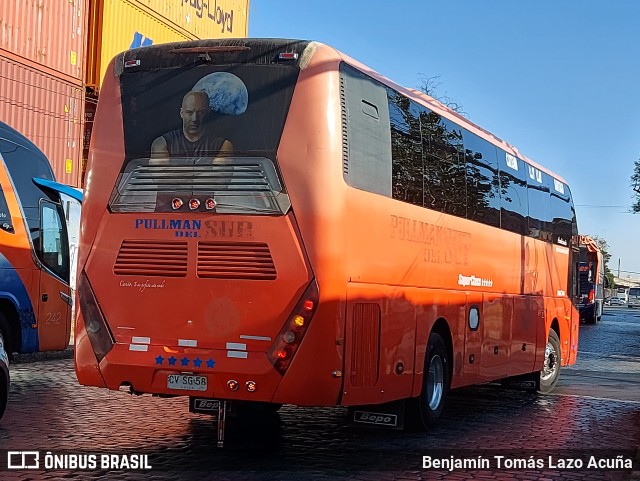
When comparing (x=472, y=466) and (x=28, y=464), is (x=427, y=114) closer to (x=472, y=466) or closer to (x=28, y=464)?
(x=472, y=466)

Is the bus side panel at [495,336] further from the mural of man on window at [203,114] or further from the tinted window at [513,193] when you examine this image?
the mural of man on window at [203,114]

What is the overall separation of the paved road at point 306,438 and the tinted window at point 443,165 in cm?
249

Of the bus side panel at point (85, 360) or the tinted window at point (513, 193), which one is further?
the tinted window at point (513, 193)

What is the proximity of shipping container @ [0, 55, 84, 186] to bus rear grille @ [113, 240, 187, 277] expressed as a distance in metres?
13.1

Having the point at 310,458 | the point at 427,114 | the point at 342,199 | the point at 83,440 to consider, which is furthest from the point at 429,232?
the point at 83,440

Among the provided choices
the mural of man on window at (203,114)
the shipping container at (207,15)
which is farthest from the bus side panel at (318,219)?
the shipping container at (207,15)

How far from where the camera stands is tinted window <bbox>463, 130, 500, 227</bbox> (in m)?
11.8

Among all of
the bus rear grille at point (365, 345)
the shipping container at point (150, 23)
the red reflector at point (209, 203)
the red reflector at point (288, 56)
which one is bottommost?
the bus rear grille at point (365, 345)

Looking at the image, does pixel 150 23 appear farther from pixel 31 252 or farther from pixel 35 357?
pixel 31 252

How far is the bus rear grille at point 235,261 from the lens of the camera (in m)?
8.13

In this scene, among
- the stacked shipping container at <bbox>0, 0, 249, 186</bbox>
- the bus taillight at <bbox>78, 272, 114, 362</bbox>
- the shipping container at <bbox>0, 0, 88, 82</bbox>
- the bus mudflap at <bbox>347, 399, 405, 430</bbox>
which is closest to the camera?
the bus taillight at <bbox>78, 272, 114, 362</bbox>

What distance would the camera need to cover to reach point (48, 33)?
2205 centimetres

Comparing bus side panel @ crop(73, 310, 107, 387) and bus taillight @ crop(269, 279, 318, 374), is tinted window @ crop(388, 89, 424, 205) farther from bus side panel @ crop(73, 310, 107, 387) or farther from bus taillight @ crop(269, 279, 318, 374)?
bus side panel @ crop(73, 310, 107, 387)

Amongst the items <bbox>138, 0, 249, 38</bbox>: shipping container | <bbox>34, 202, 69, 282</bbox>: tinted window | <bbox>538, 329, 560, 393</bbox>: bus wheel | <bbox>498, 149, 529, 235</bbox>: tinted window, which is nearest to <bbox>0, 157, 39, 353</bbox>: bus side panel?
<bbox>34, 202, 69, 282</bbox>: tinted window
